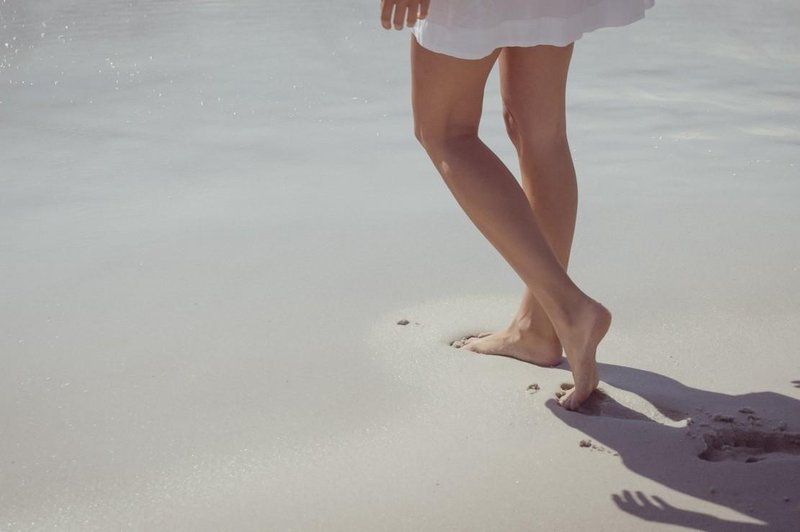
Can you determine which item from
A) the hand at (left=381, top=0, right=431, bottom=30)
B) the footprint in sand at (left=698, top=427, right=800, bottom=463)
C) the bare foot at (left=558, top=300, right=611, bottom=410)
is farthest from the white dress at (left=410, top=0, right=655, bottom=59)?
the footprint in sand at (left=698, top=427, right=800, bottom=463)

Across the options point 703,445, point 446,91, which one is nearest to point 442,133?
point 446,91

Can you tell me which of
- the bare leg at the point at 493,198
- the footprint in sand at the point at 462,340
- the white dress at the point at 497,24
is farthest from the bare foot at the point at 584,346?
the white dress at the point at 497,24

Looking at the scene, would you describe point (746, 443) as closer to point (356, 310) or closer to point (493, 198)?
point (493, 198)

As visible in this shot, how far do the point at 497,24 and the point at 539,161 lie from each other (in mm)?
322

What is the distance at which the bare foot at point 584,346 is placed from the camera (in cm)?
160

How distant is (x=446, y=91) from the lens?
1.59m

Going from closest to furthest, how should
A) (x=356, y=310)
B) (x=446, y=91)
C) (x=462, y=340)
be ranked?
(x=446, y=91)
(x=462, y=340)
(x=356, y=310)

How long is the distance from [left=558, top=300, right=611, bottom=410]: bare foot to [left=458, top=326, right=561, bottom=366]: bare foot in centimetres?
15

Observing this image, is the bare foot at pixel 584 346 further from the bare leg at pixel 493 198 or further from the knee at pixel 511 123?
the knee at pixel 511 123

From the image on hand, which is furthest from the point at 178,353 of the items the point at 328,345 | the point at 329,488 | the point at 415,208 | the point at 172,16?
the point at 172,16

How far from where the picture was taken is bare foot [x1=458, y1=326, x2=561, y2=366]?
1.82 metres

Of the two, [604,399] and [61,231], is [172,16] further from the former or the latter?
[604,399]

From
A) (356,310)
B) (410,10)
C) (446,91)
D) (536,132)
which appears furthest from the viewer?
(356,310)

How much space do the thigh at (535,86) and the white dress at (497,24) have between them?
10 centimetres
